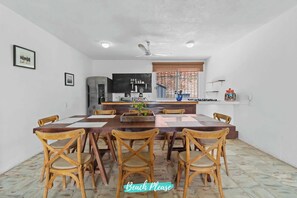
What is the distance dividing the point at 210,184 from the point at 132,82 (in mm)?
4633

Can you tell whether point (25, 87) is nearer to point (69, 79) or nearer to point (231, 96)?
point (69, 79)

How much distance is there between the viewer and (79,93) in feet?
16.4

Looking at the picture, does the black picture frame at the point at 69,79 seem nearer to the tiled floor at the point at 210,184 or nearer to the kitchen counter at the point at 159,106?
the kitchen counter at the point at 159,106

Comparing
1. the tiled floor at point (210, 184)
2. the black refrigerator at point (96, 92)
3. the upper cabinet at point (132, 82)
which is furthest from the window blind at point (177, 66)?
the tiled floor at point (210, 184)

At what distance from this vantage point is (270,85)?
9.82 ft

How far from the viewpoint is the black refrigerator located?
17.7 ft

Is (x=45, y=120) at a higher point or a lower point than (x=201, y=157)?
higher

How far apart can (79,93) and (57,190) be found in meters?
3.42

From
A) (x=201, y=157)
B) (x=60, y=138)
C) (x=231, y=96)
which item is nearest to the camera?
(x=60, y=138)

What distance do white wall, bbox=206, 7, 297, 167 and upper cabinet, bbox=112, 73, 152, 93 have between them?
299cm

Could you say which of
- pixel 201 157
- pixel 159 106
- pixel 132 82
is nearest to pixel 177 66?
pixel 132 82

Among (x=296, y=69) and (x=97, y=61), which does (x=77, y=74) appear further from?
(x=296, y=69)

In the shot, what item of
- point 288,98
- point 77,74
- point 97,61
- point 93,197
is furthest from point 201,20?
point 97,61

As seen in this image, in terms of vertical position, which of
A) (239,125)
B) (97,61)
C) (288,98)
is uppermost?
(97,61)
